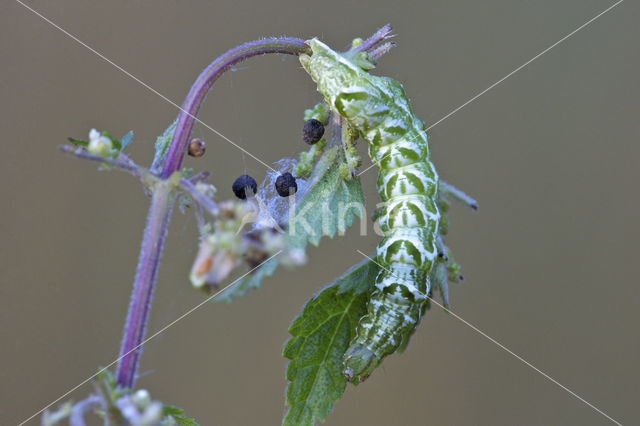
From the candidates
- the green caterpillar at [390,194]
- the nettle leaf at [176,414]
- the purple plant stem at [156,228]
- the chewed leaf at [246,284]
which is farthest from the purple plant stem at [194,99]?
the nettle leaf at [176,414]

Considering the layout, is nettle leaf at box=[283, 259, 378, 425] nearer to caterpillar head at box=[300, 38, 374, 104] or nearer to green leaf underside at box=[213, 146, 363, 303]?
green leaf underside at box=[213, 146, 363, 303]

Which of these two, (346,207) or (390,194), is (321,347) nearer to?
(346,207)

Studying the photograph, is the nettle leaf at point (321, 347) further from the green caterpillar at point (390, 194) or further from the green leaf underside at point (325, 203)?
the green leaf underside at point (325, 203)

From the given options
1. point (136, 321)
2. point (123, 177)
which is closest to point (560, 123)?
point (123, 177)

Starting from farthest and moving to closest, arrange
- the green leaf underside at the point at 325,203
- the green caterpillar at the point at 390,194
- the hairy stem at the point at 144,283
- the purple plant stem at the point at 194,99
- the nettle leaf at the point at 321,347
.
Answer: the green caterpillar at the point at 390,194 < the nettle leaf at the point at 321,347 < the green leaf underside at the point at 325,203 < the purple plant stem at the point at 194,99 < the hairy stem at the point at 144,283

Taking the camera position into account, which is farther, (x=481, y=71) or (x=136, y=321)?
(x=481, y=71)

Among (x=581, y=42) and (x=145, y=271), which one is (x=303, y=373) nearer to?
(x=145, y=271)
